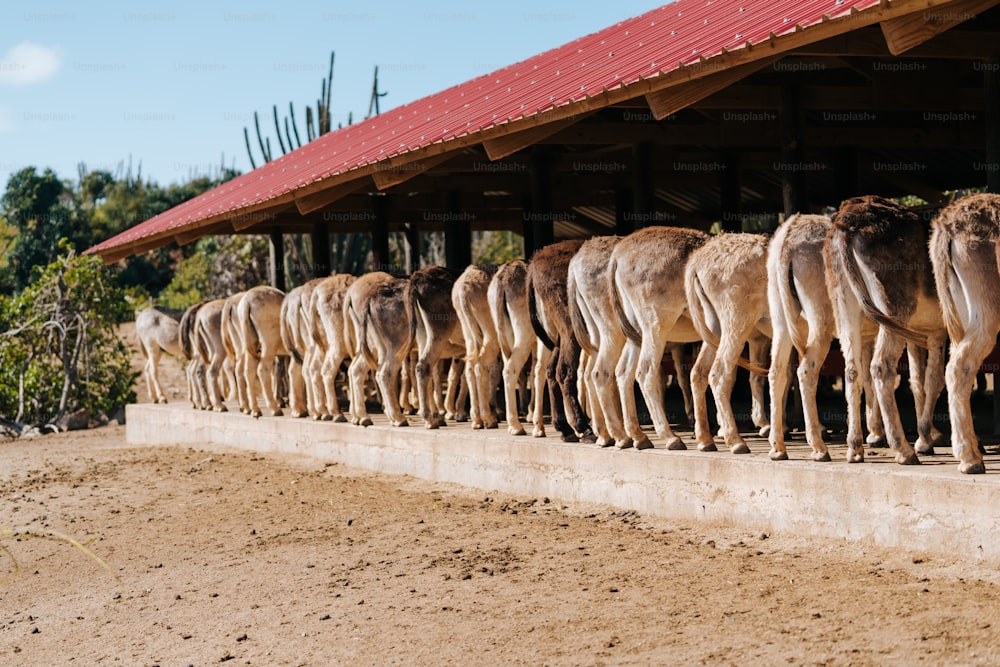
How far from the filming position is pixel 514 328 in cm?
1202

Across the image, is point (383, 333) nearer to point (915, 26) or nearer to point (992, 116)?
point (992, 116)

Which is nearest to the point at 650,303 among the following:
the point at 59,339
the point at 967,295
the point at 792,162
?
the point at 792,162

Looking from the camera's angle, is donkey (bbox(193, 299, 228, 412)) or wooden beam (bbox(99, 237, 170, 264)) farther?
wooden beam (bbox(99, 237, 170, 264))

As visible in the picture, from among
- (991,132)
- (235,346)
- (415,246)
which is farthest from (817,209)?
(991,132)

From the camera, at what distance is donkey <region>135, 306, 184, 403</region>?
22.1 meters

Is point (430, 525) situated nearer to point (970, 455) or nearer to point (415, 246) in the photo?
point (970, 455)

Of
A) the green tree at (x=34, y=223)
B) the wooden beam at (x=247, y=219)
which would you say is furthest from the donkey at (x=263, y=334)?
the green tree at (x=34, y=223)

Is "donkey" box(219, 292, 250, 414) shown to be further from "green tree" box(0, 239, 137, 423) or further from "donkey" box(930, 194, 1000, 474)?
"donkey" box(930, 194, 1000, 474)

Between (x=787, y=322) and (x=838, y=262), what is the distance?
2.24 feet

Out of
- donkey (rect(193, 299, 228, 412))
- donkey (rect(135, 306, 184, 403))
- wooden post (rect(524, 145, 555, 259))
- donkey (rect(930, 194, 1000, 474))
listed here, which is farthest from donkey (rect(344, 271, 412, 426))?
donkey (rect(135, 306, 184, 403))

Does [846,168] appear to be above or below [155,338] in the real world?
above

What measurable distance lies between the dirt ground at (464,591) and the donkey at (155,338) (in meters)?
10.6

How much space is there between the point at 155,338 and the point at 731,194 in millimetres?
11761

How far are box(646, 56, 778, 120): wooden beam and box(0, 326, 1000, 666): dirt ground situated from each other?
10.6 feet
